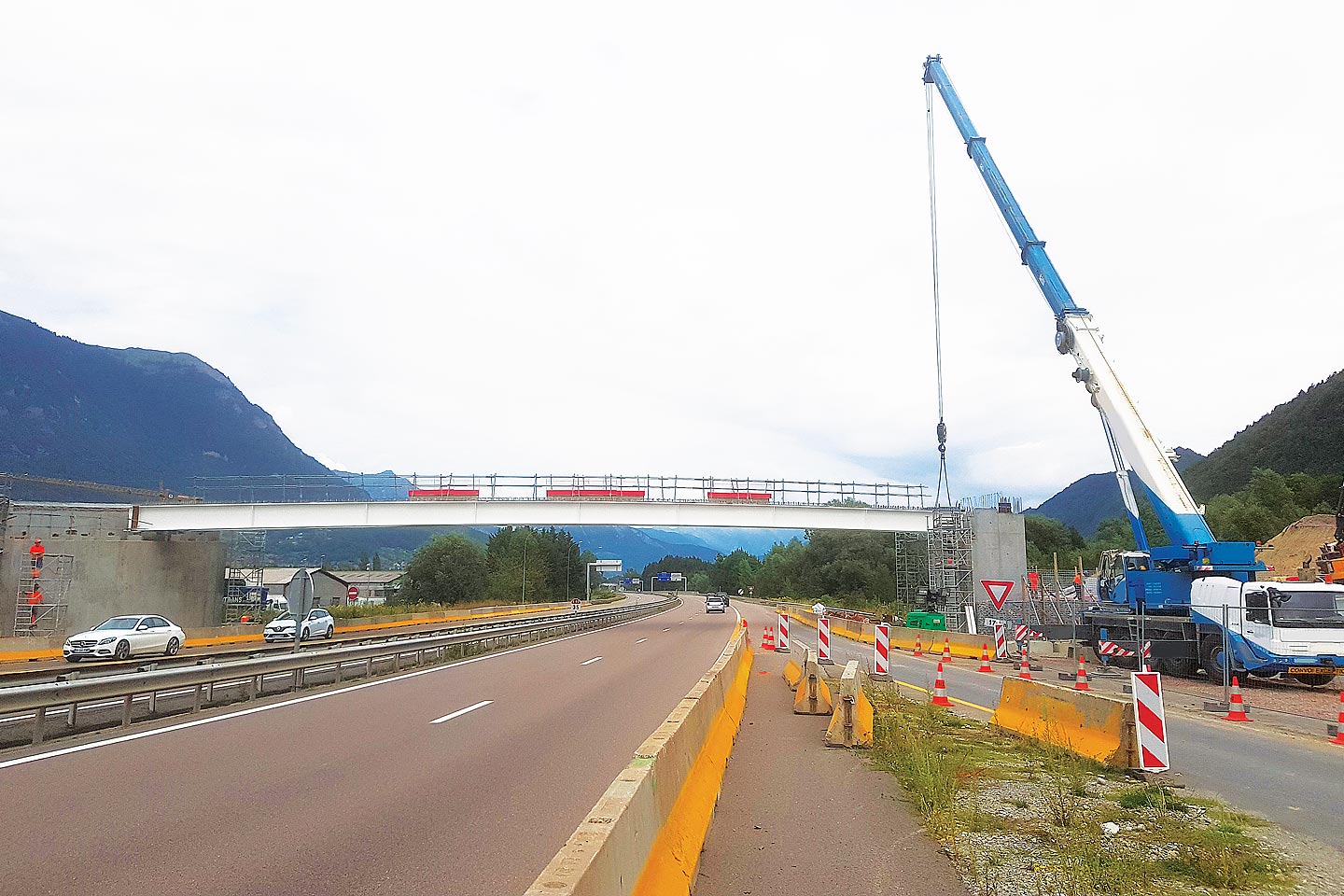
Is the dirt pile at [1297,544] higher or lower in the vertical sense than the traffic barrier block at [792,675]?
higher

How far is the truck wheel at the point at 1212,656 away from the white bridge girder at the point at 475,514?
2555 centimetres

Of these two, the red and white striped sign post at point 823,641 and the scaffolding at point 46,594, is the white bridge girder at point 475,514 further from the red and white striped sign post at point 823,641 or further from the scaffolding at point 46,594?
the red and white striped sign post at point 823,641

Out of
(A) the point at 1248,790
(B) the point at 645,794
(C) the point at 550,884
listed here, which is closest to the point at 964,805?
(A) the point at 1248,790

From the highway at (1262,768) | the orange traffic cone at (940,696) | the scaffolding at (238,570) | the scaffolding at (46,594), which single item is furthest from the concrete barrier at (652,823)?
the scaffolding at (238,570)

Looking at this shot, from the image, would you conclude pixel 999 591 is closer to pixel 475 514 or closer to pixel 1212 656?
pixel 1212 656

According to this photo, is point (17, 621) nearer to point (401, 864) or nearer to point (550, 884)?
point (401, 864)

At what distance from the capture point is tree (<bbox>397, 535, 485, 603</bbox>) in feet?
362

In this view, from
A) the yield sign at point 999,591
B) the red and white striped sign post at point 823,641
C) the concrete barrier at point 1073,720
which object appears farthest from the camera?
the yield sign at point 999,591

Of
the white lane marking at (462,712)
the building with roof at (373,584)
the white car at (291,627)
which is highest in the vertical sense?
the white lane marking at (462,712)

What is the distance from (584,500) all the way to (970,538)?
69.8 ft

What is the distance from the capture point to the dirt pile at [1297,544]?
2520 inches

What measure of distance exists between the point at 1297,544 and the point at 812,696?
68518mm

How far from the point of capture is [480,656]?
1086 inches

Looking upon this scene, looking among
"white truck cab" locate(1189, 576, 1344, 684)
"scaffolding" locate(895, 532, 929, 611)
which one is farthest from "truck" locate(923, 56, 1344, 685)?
"scaffolding" locate(895, 532, 929, 611)
